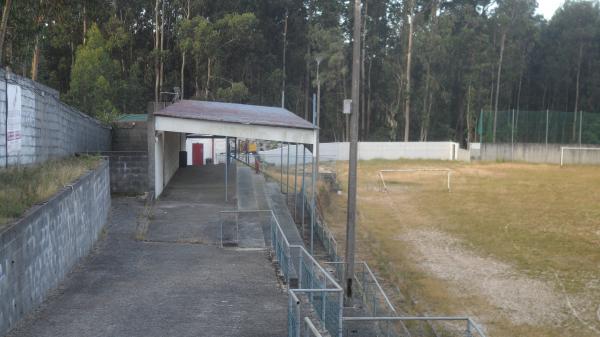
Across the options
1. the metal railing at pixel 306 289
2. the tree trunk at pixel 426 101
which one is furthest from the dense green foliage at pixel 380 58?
the metal railing at pixel 306 289

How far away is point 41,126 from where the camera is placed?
585 inches

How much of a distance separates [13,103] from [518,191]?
27406mm

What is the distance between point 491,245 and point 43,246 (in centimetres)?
1674

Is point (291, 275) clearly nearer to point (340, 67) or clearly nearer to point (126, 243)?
point (126, 243)

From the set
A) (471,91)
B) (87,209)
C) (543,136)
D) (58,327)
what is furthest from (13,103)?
(471,91)

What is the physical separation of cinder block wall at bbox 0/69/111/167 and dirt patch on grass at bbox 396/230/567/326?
11315mm

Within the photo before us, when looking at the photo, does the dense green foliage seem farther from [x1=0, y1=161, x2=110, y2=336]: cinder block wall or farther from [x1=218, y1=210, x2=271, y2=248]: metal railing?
[x1=0, y1=161, x2=110, y2=336]: cinder block wall

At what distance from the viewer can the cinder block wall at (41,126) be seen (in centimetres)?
1213

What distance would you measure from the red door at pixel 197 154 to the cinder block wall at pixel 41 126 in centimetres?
2174

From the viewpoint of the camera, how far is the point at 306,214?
80.7ft

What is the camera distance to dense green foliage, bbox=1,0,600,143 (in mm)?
49344

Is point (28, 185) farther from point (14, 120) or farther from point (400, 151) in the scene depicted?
point (400, 151)

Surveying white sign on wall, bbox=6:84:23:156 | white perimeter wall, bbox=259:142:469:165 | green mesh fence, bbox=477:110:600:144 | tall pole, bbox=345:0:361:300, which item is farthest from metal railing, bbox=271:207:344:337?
green mesh fence, bbox=477:110:600:144

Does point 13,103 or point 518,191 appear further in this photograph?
point 518,191
